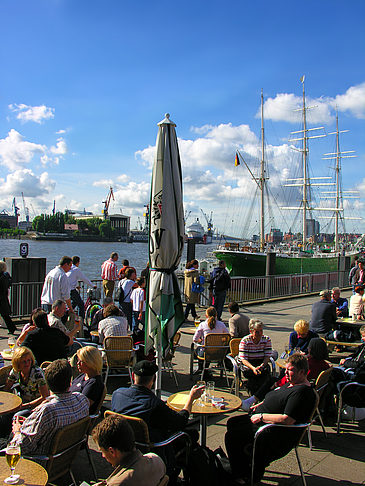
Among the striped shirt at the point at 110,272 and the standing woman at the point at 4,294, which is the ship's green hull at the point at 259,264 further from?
the standing woman at the point at 4,294

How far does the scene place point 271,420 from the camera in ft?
12.6

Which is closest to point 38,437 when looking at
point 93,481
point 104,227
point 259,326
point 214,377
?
point 93,481

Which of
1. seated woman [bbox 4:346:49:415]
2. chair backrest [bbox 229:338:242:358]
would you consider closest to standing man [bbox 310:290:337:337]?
chair backrest [bbox 229:338:242:358]

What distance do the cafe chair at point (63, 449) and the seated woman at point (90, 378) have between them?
2.01ft

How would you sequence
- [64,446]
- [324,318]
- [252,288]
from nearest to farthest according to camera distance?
1. [64,446]
2. [324,318]
3. [252,288]

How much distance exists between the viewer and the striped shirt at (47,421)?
322 cm

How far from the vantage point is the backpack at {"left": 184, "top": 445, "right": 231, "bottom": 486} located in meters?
3.37

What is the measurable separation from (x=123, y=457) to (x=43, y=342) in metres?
3.29

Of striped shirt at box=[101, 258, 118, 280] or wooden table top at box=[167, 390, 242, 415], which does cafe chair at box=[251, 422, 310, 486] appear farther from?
striped shirt at box=[101, 258, 118, 280]

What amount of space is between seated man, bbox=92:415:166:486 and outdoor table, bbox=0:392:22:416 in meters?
1.72

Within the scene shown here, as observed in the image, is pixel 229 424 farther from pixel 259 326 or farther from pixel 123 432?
pixel 259 326

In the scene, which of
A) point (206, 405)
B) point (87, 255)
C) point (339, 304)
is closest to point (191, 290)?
point (339, 304)

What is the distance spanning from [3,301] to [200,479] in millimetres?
7301

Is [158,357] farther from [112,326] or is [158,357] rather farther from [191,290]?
[191,290]
